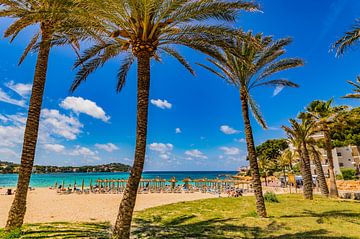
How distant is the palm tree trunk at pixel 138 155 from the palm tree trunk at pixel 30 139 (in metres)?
3.72

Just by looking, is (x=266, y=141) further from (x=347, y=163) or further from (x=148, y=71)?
(x=148, y=71)

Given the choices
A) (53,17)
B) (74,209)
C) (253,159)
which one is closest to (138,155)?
(53,17)

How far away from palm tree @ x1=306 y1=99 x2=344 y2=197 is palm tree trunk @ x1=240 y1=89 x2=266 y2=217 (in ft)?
42.2

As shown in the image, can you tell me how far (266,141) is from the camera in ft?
242

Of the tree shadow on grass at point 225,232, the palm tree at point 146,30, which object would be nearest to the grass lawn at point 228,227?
the tree shadow on grass at point 225,232

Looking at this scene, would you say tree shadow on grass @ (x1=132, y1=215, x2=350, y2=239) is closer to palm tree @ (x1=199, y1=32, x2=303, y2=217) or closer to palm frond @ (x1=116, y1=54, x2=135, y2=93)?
palm tree @ (x1=199, y1=32, x2=303, y2=217)

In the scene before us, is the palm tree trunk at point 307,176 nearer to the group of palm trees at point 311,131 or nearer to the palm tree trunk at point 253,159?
the group of palm trees at point 311,131

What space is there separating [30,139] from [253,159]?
32.9 feet

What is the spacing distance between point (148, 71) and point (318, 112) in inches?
852

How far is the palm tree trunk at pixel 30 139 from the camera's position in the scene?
827cm

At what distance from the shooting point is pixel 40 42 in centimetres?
913

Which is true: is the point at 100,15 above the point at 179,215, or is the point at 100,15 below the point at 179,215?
above

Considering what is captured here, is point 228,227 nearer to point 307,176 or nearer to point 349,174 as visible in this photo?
point 307,176

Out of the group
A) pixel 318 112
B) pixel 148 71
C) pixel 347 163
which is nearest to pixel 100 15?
pixel 148 71
